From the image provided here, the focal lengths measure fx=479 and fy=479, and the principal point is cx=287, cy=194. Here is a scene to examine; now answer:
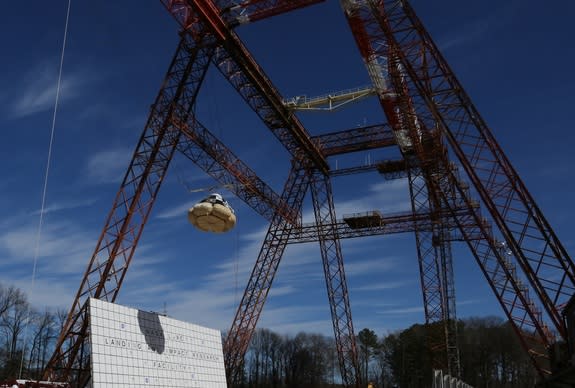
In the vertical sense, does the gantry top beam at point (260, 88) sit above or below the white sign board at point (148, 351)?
above

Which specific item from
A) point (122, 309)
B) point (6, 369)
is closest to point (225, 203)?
point (122, 309)

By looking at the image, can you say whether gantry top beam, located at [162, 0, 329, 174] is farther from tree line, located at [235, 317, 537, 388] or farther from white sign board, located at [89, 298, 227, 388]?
tree line, located at [235, 317, 537, 388]

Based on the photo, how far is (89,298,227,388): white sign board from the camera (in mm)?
13094

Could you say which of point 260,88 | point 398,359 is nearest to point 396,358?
point 398,359

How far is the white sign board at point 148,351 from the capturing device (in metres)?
13.1

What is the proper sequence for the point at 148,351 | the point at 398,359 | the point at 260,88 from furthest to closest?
the point at 398,359
the point at 260,88
the point at 148,351

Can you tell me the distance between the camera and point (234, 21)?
19.2m

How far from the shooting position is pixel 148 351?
15086 mm

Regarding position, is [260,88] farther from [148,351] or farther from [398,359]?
[398,359]

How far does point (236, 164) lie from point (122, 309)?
13.1m

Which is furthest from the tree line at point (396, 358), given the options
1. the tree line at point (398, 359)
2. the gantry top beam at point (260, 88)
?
the gantry top beam at point (260, 88)

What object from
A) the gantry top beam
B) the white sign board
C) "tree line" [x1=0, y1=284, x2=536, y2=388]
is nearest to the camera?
the white sign board

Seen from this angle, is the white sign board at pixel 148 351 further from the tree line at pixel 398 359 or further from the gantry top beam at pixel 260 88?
the tree line at pixel 398 359

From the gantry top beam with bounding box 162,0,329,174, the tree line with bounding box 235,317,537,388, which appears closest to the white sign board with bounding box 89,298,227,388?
the gantry top beam with bounding box 162,0,329,174
